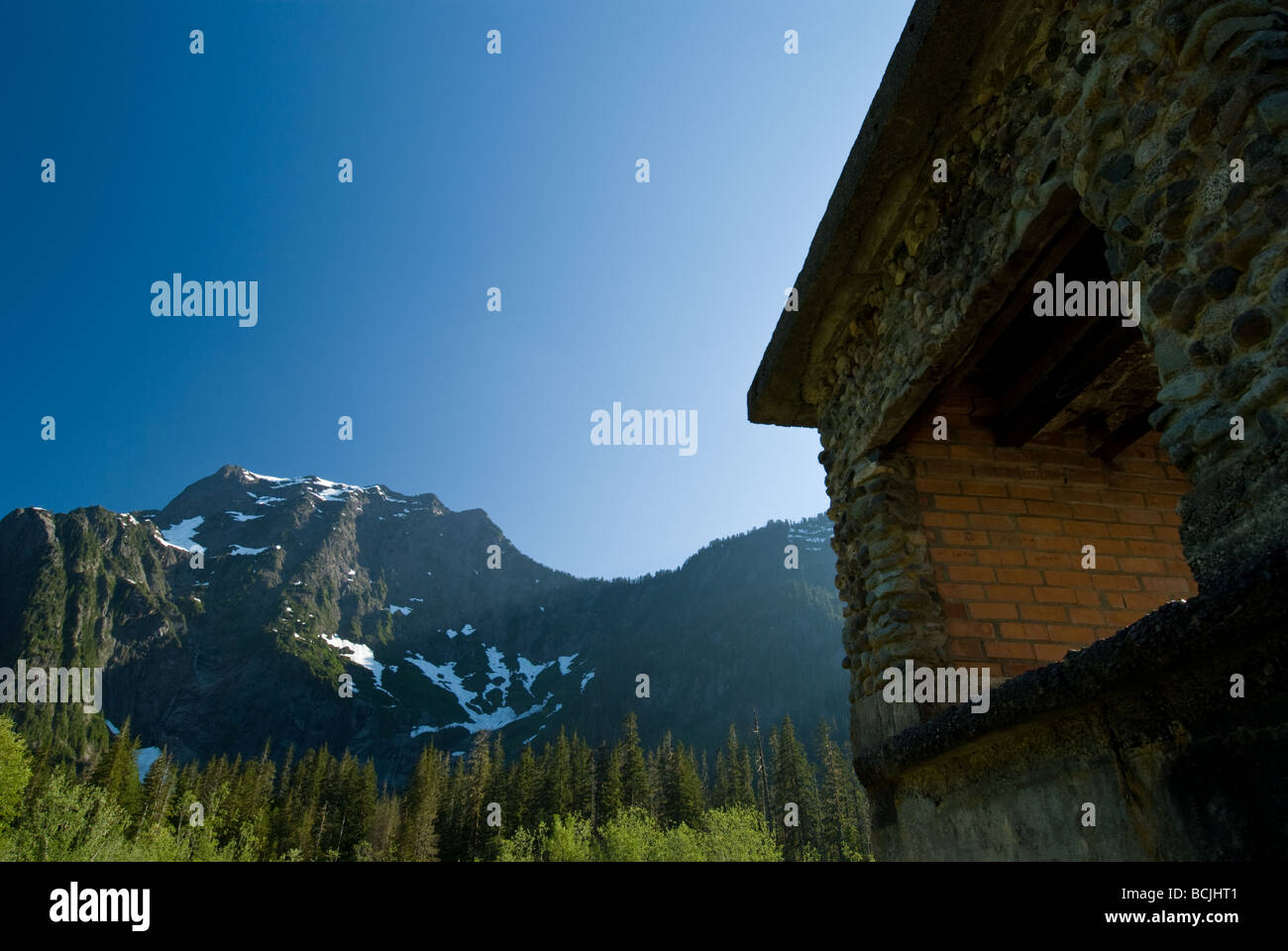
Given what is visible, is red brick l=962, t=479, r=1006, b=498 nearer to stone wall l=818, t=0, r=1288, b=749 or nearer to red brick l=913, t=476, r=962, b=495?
red brick l=913, t=476, r=962, b=495

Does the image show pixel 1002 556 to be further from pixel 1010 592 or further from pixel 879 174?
pixel 879 174

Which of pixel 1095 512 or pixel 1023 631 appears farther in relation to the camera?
pixel 1095 512

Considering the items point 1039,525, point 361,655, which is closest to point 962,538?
point 1039,525

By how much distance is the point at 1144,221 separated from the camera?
229cm

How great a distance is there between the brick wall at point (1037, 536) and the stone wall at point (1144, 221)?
0.24 meters

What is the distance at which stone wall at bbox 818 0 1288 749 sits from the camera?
192 centimetres

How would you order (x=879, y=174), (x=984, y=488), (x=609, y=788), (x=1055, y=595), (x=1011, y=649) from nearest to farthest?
(x=879, y=174) → (x=1011, y=649) → (x=1055, y=595) → (x=984, y=488) → (x=609, y=788)

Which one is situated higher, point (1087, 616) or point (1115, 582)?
point (1115, 582)

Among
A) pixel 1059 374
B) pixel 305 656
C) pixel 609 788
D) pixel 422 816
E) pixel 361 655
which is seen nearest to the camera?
pixel 1059 374

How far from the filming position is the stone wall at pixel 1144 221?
1.92 m

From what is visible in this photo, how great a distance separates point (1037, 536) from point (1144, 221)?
2362 millimetres

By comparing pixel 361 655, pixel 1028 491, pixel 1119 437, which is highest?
pixel 1119 437
